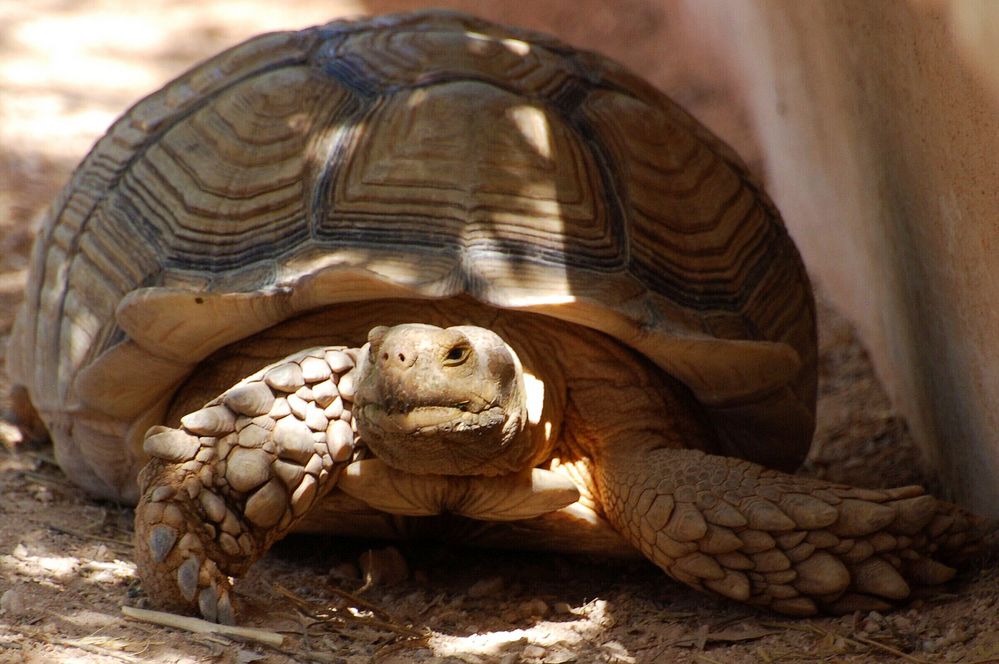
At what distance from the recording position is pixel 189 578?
8.70 ft

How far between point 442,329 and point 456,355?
0.51 feet

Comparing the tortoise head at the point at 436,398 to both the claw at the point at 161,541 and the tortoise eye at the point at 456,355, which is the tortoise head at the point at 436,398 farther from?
the claw at the point at 161,541

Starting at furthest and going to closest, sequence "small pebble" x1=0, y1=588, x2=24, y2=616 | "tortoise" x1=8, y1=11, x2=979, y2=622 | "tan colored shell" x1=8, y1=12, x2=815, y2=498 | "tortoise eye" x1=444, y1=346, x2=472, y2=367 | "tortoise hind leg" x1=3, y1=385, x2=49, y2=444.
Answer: "tortoise hind leg" x1=3, y1=385, x2=49, y2=444, "tan colored shell" x1=8, y1=12, x2=815, y2=498, "tortoise" x1=8, y1=11, x2=979, y2=622, "tortoise eye" x1=444, y1=346, x2=472, y2=367, "small pebble" x1=0, y1=588, x2=24, y2=616

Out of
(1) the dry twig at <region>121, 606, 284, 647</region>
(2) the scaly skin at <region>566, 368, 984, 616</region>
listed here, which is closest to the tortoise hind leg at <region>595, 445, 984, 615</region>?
(2) the scaly skin at <region>566, 368, 984, 616</region>

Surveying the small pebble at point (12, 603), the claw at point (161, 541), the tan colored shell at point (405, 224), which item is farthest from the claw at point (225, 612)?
the tan colored shell at point (405, 224)

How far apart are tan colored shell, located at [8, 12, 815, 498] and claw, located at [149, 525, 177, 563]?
0.62m

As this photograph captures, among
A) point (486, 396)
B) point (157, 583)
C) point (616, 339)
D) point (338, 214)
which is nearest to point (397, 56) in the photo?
point (338, 214)

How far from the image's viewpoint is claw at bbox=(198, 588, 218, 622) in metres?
2.66

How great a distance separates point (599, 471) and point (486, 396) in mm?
634

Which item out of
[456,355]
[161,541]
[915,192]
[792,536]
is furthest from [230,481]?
[915,192]

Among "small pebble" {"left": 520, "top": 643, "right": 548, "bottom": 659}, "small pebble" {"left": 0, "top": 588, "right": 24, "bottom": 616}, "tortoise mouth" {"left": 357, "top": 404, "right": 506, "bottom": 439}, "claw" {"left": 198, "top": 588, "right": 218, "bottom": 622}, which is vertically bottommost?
"small pebble" {"left": 520, "top": 643, "right": 548, "bottom": 659}

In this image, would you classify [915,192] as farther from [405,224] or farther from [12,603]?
[12,603]

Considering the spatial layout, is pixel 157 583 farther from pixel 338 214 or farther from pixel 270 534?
pixel 338 214

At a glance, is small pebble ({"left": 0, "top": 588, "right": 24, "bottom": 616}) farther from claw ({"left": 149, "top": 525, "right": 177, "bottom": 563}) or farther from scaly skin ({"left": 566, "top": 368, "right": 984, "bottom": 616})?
scaly skin ({"left": 566, "top": 368, "right": 984, "bottom": 616})
